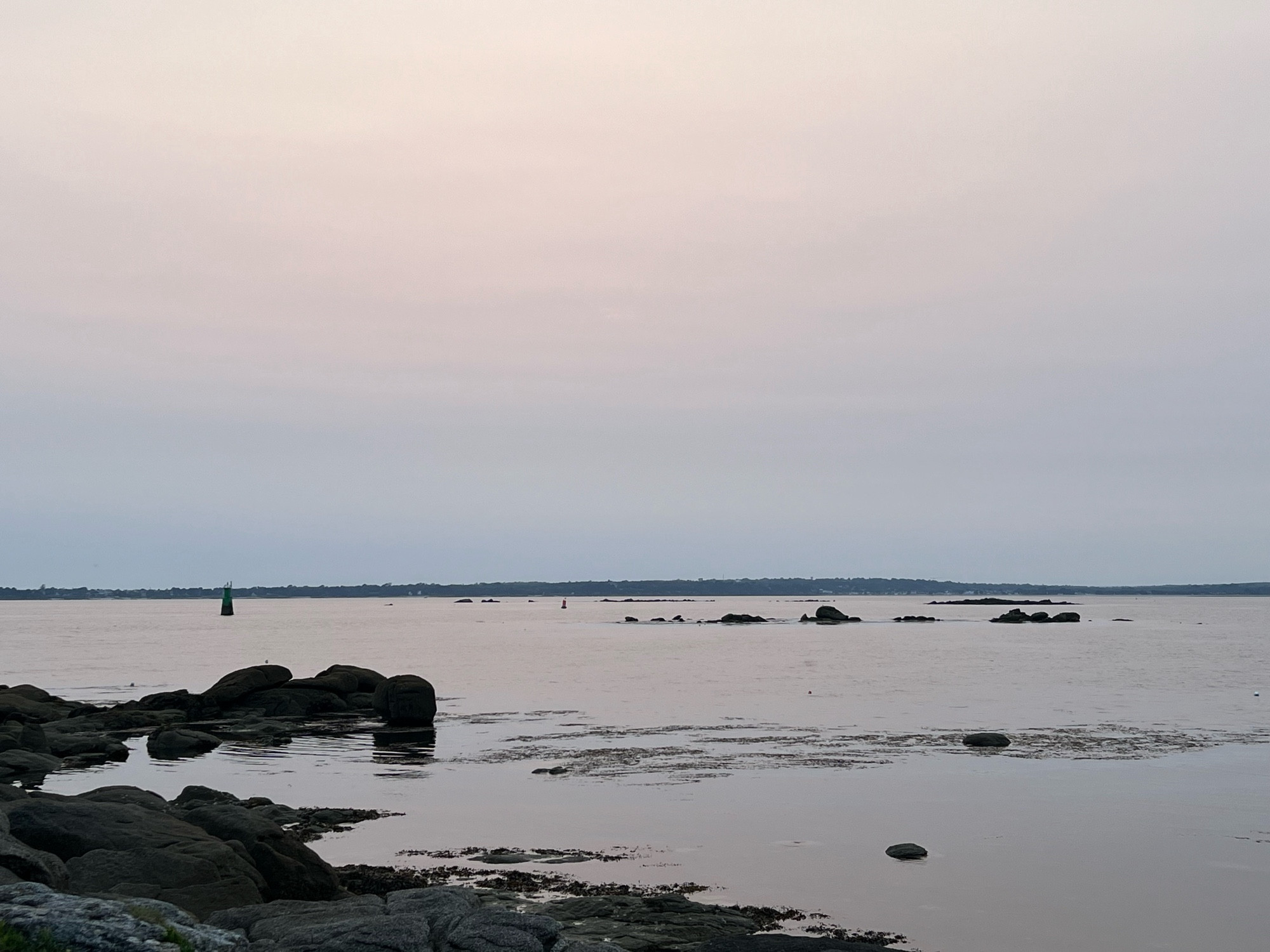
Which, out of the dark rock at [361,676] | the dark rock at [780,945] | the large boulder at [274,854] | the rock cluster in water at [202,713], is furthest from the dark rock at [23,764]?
the dark rock at [780,945]

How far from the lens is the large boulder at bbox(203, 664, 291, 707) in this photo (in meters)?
46.1

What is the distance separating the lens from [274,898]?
1594 centimetres

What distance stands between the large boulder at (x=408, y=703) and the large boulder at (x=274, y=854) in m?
25.3

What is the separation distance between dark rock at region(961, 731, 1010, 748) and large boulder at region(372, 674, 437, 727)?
19703 millimetres

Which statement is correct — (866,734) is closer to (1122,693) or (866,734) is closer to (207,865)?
(1122,693)

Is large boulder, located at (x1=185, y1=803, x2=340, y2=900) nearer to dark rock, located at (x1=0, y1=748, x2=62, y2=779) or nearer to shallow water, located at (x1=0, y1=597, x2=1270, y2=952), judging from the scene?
shallow water, located at (x1=0, y1=597, x2=1270, y2=952)

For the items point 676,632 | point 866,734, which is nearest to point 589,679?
point 866,734

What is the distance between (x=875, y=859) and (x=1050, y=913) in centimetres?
381

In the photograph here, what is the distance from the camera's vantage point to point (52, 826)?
1588cm

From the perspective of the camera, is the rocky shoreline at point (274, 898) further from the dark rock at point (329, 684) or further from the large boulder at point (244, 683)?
the dark rock at point (329, 684)

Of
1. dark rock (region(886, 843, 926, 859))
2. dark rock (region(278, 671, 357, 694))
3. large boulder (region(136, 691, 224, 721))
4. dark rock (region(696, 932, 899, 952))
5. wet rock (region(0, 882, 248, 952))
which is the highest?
wet rock (region(0, 882, 248, 952))

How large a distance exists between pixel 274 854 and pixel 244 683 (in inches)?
1289

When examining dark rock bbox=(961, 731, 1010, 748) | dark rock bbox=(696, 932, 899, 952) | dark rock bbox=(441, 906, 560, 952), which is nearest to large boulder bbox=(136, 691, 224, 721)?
dark rock bbox=(961, 731, 1010, 748)

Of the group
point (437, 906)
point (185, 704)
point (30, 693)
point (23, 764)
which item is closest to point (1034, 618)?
point (185, 704)
